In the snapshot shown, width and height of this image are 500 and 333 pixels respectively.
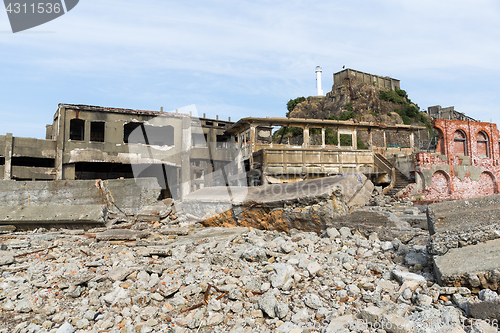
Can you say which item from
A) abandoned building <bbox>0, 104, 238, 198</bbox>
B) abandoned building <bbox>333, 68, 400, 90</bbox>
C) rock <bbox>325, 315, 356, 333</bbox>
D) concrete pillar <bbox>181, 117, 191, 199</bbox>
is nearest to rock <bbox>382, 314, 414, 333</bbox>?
rock <bbox>325, 315, 356, 333</bbox>

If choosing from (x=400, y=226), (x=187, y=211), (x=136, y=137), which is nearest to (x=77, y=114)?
(x=136, y=137)

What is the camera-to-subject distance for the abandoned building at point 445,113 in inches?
1603

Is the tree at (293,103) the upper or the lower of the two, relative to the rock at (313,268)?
upper

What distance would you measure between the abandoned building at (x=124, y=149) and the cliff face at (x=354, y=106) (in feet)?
74.5

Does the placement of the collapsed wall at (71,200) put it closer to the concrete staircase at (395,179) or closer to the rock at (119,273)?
the rock at (119,273)

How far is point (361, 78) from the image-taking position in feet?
143

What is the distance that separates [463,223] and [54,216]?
27.3ft

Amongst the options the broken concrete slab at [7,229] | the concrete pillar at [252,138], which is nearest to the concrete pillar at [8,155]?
the broken concrete slab at [7,229]

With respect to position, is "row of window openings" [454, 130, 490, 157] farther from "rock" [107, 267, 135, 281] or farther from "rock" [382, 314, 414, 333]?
"rock" [107, 267, 135, 281]

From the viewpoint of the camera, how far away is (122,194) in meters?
9.72

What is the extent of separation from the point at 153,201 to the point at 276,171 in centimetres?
757

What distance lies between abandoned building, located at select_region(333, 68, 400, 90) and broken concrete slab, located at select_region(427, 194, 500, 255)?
41.7m

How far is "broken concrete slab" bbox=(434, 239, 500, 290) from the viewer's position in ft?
8.86

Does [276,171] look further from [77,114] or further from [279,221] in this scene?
[77,114]
